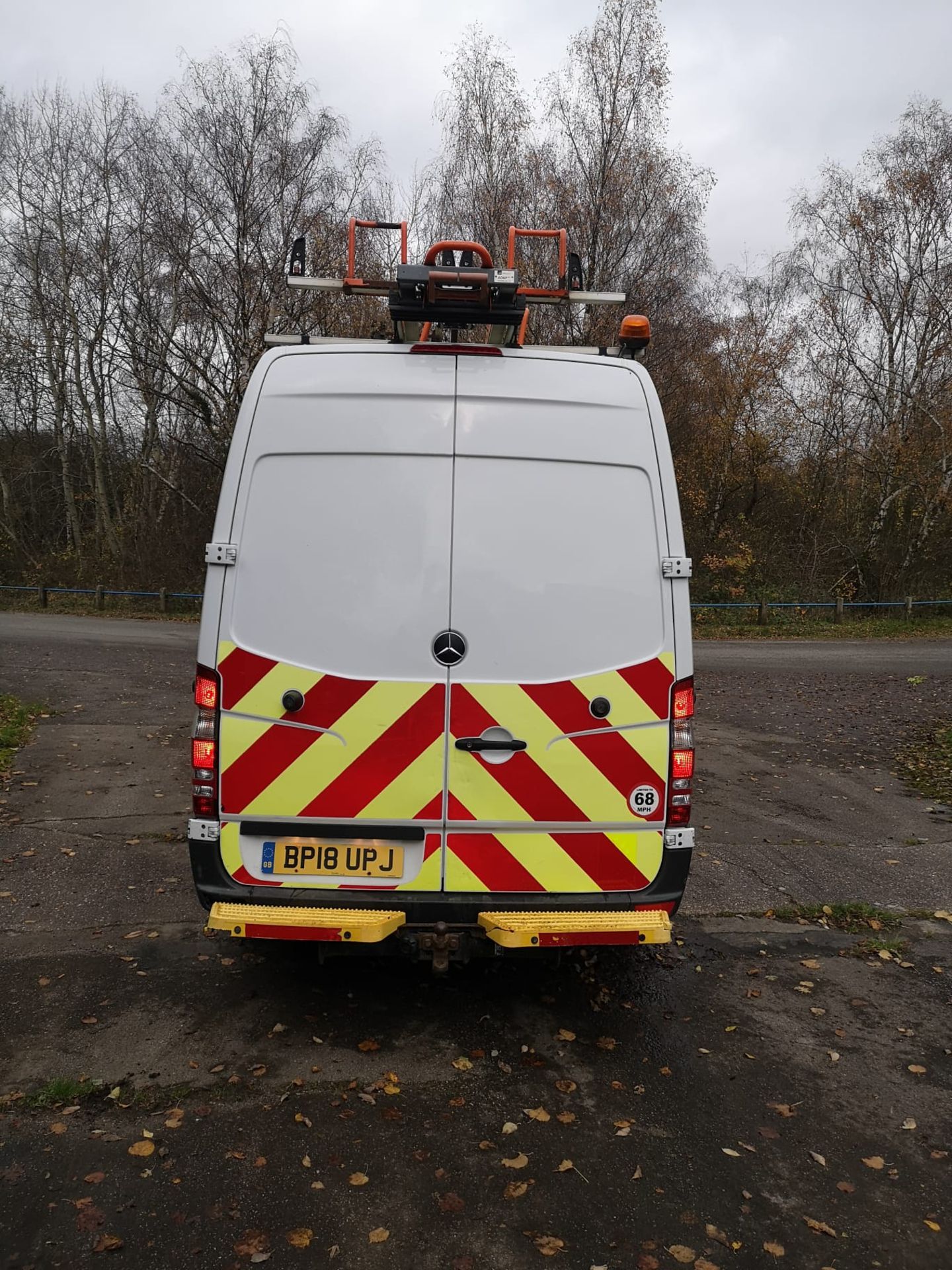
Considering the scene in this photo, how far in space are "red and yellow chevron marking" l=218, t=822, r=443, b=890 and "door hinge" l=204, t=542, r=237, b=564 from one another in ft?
3.39

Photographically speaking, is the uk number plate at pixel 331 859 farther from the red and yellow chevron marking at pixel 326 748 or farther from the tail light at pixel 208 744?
the tail light at pixel 208 744

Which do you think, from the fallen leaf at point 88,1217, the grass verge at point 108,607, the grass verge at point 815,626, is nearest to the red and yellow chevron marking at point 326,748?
the fallen leaf at point 88,1217

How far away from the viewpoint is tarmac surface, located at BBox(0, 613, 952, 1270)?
271 centimetres

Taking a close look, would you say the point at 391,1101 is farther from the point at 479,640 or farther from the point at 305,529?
the point at 305,529

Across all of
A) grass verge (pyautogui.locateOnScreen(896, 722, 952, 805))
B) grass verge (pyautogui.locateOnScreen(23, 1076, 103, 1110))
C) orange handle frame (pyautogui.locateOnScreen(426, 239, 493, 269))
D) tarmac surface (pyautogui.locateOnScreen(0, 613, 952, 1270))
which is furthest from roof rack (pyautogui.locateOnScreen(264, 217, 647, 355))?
grass verge (pyautogui.locateOnScreen(896, 722, 952, 805))

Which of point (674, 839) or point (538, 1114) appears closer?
point (538, 1114)

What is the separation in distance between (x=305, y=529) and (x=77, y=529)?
98.1 feet

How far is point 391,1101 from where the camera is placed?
335cm

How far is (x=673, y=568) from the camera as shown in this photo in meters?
3.67

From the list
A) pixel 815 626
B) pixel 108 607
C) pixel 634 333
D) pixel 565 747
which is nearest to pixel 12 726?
pixel 565 747

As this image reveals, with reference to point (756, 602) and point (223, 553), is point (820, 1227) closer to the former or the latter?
point (223, 553)

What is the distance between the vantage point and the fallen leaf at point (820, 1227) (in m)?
2.76

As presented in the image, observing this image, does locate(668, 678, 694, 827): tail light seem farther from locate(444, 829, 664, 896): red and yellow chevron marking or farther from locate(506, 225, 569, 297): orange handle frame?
locate(506, 225, 569, 297): orange handle frame

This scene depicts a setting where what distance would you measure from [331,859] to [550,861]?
87cm
